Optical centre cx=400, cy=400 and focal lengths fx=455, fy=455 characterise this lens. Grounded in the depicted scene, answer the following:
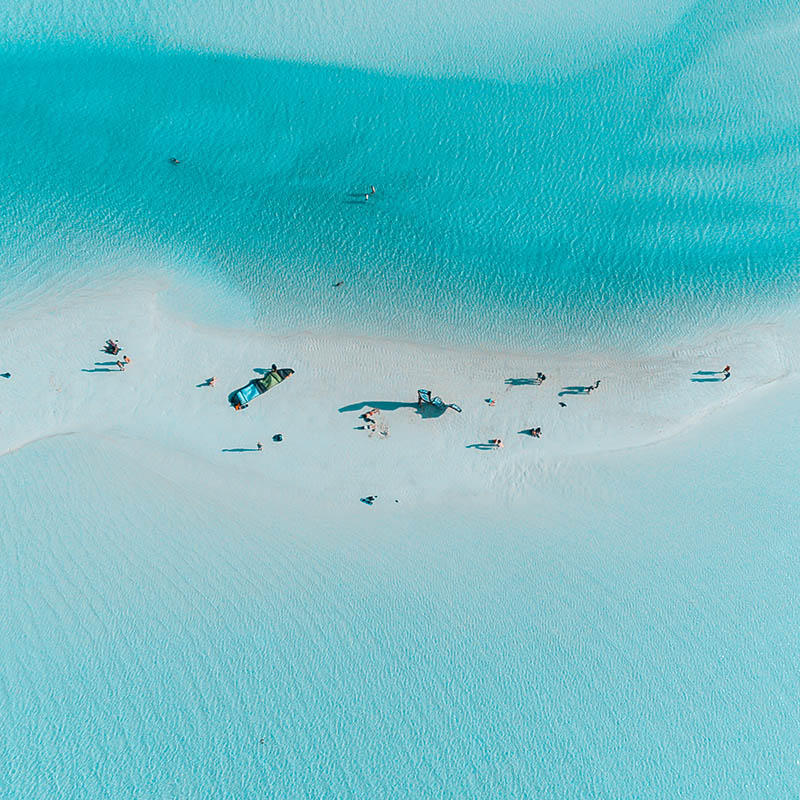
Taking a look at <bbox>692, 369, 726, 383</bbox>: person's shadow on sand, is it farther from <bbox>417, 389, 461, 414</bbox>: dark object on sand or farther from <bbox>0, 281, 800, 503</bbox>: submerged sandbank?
<bbox>417, 389, 461, 414</bbox>: dark object on sand

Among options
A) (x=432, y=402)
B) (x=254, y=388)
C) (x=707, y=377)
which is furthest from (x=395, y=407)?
(x=707, y=377)

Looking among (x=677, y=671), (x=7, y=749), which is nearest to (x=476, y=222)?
(x=677, y=671)

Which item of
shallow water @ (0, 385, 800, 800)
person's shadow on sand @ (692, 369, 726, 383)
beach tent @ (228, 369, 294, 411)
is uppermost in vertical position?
person's shadow on sand @ (692, 369, 726, 383)

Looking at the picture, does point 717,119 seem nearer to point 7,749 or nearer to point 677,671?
point 677,671

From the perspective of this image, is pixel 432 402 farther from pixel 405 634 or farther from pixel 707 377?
pixel 707 377

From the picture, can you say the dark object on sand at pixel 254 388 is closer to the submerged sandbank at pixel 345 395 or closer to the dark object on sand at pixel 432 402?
the submerged sandbank at pixel 345 395

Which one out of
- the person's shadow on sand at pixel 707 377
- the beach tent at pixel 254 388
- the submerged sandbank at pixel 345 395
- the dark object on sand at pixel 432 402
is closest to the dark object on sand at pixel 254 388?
the beach tent at pixel 254 388

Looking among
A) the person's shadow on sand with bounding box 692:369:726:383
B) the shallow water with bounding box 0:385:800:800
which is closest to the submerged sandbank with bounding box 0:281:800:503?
the person's shadow on sand with bounding box 692:369:726:383
